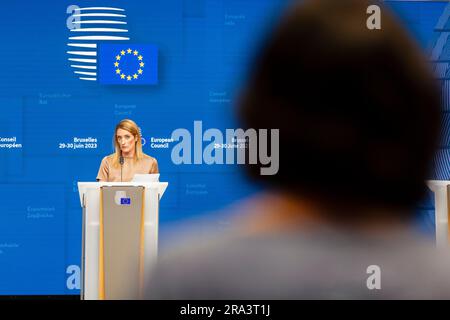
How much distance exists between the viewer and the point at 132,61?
6.50ft

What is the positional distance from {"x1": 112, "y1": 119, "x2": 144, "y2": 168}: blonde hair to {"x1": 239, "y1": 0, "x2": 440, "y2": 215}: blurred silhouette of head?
0.46 metres

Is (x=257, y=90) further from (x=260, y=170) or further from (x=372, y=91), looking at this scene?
(x=372, y=91)

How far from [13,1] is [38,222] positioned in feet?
2.96

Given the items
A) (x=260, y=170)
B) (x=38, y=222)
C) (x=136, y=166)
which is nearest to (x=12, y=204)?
(x=38, y=222)

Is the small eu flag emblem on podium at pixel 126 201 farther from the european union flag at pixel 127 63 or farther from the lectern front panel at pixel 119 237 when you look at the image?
the european union flag at pixel 127 63

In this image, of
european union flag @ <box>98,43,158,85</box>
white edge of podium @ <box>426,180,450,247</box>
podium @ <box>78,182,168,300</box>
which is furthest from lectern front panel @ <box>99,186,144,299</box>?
white edge of podium @ <box>426,180,450,247</box>

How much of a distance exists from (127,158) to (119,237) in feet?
1.25

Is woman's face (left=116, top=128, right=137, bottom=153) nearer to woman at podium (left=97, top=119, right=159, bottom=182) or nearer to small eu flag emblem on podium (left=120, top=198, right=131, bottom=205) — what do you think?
woman at podium (left=97, top=119, right=159, bottom=182)

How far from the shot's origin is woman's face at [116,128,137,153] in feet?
6.64

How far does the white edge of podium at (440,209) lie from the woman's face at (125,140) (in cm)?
121

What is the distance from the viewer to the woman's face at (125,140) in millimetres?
2025

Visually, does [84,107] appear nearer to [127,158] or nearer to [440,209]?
[127,158]

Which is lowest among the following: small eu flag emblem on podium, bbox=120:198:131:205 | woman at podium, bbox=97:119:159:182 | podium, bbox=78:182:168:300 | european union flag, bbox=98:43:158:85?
podium, bbox=78:182:168:300
